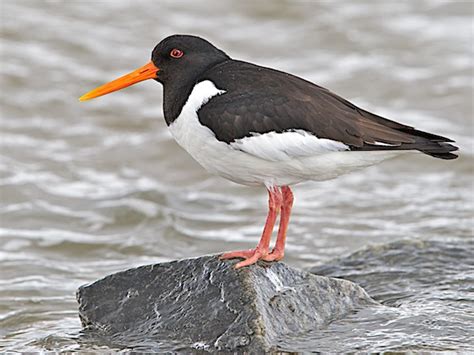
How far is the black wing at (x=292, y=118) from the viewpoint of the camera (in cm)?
615

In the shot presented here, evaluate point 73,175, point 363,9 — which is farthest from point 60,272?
point 363,9

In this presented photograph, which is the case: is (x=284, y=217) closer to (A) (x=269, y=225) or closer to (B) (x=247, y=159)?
(A) (x=269, y=225)

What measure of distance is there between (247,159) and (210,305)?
3.16 feet

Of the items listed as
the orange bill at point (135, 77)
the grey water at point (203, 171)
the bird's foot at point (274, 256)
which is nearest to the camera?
the bird's foot at point (274, 256)

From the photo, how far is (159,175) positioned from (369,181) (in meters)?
2.65

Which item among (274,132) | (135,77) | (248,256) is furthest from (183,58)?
(248,256)

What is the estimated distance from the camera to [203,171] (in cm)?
1273

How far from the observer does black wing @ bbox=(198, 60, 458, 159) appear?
6148 millimetres

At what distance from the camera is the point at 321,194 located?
11.7 metres

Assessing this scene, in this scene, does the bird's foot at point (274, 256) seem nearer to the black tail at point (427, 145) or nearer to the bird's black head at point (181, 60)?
the black tail at point (427, 145)

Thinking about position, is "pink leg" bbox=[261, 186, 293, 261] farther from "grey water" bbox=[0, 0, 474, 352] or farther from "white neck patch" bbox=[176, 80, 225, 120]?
"white neck patch" bbox=[176, 80, 225, 120]

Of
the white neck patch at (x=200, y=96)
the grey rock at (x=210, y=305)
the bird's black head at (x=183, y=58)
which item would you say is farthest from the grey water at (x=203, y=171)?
the bird's black head at (x=183, y=58)

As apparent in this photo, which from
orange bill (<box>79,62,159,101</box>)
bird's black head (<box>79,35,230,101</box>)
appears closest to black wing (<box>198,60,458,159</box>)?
bird's black head (<box>79,35,230,101</box>)

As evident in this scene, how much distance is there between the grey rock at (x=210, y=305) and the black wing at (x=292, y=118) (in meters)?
0.96
